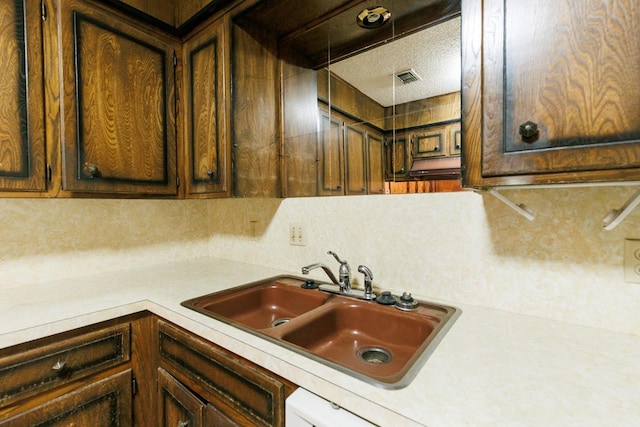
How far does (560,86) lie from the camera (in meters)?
0.57

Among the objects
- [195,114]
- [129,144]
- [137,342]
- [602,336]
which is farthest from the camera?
[195,114]

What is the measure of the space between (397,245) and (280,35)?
1.14 meters

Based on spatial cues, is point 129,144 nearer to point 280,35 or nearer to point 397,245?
point 280,35

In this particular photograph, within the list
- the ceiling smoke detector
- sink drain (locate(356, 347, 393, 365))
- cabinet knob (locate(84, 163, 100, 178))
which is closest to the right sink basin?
sink drain (locate(356, 347, 393, 365))

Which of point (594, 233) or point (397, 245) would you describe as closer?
point (594, 233)

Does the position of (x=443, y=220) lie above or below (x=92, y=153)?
below

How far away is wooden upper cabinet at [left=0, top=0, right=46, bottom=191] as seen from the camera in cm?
97

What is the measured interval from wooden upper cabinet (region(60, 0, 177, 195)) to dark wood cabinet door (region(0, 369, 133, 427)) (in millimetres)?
726

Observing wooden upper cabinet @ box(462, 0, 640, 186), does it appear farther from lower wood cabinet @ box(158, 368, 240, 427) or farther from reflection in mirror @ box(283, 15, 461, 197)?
lower wood cabinet @ box(158, 368, 240, 427)

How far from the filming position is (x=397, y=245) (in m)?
1.12

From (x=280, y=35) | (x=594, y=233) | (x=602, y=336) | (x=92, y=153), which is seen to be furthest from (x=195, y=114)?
(x=602, y=336)

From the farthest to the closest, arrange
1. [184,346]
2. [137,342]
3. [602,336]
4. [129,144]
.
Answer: [129,144]
[137,342]
[184,346]
[602,336]

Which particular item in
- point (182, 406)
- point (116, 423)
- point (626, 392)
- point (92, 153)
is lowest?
point (116, 423)

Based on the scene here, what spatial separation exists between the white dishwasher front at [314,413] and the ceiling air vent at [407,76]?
1.07 m
